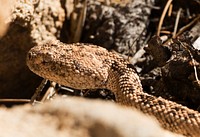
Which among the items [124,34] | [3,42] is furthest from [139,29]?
A: [3,42]

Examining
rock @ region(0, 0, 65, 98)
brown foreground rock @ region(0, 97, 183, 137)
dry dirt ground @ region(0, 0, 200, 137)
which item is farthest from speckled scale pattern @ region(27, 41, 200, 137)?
brown foreground rock @ region(0, 97, 183, 137)

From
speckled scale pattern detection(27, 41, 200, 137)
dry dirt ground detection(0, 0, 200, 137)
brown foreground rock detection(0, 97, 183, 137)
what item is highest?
dry dirt ground detection(0, 0, 200, 137)

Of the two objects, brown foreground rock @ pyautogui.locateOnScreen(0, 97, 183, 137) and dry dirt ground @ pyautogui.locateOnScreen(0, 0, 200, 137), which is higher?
dry dirt ground @ pyautogui.locateOnScreen(0, 0, 200, 137)

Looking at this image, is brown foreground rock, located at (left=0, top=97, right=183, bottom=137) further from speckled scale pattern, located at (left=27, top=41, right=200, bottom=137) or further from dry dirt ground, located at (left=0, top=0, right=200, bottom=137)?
dry dirt ground, located at (left=0, top=0, right=200, bottom=137)

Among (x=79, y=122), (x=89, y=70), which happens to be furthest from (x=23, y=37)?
(x=79, y=122)

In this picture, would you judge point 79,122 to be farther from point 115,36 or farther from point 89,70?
point 115,36

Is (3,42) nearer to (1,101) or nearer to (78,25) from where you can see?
(1,101)
